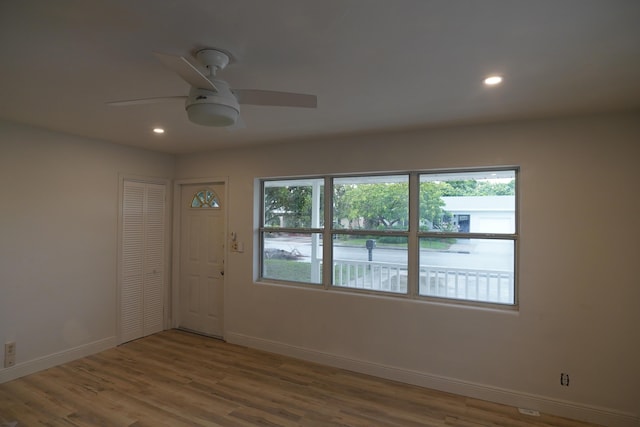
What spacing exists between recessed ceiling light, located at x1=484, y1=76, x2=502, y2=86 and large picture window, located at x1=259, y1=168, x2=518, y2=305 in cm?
119

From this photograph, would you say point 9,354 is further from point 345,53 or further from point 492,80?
point 492,80

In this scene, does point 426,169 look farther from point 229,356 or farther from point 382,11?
point 229,356

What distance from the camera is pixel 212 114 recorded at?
65.7 inches

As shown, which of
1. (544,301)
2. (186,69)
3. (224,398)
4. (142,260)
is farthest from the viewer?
(142,260)

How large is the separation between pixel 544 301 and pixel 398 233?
1.39 meters

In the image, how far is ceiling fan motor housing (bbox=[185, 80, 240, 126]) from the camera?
64.9 inches

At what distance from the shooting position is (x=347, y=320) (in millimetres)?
3572

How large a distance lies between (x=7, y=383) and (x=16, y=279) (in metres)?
0.96

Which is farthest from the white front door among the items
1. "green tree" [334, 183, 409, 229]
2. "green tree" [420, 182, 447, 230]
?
"green tree" [420, 182, 447, 230]

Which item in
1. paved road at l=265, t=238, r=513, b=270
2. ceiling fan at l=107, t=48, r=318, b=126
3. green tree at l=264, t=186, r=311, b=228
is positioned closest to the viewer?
ceiling fan at l=107, t=48, r=318, b=126

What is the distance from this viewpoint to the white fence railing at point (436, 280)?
3.08 meters

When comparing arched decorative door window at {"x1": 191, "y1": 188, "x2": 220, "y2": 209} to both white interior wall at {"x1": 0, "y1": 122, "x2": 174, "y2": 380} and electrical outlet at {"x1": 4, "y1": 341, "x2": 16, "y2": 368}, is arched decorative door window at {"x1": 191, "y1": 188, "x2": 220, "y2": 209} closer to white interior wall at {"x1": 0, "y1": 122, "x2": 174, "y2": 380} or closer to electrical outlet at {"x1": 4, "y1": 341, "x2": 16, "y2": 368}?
white interior wall at {"x1": 0, "y1": 122, "x2": 174, "y2": 380}

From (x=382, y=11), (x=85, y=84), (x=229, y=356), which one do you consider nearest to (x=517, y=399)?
(x=229, y=356)

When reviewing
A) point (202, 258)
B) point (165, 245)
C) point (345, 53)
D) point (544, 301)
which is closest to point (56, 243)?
point (165, 245)
